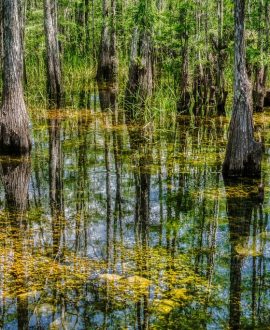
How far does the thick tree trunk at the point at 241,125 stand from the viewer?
29.5ft

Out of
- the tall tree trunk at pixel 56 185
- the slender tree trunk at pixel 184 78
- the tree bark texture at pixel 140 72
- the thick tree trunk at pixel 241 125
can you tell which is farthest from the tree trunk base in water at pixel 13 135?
the tree bark texture at pixel 140 72

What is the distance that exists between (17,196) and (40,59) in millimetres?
14343

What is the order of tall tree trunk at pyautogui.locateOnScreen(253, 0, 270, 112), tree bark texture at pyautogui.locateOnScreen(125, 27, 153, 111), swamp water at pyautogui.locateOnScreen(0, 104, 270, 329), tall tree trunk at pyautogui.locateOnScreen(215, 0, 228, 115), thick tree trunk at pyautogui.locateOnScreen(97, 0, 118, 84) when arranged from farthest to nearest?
thick tree trunk at pyautogui.locateOnScreen(97, 0, 118, 84)
tree bark texture at pyautogui.locateOnScreen(125, 27, 153, 111)
tall tree trunk at pyautogui.locateOnScreen(215, 0, 228, 115)
tall tree trunk at pyautogui.locateOnScreen(253, 0, 270, 112)
swamp water at pyautogui.locateOnScreen(0, 104, 270, 329)

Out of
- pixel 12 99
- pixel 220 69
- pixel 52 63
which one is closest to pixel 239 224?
pixel 12 99

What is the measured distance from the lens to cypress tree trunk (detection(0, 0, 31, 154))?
10453 millimetres

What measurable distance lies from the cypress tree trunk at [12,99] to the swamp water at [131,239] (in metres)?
0.42

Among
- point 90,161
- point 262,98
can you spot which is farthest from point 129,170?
point 262,98

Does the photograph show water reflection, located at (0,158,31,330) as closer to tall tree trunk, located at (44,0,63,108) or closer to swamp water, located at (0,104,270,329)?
swamp water, located at (0,104,270,329)

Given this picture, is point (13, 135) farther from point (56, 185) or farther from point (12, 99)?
point (56, 185)

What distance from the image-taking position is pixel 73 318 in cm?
487

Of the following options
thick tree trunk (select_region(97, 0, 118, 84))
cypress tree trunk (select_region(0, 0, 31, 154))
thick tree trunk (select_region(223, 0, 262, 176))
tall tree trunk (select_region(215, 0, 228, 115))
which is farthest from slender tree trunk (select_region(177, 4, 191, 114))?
thick tree trunk (select_region(97, 0, 118, 84))

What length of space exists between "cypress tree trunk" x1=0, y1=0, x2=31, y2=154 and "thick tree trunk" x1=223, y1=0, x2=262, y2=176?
3.72 m

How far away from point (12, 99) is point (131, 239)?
4.89m

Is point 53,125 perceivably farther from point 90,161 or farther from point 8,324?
point 8,324
